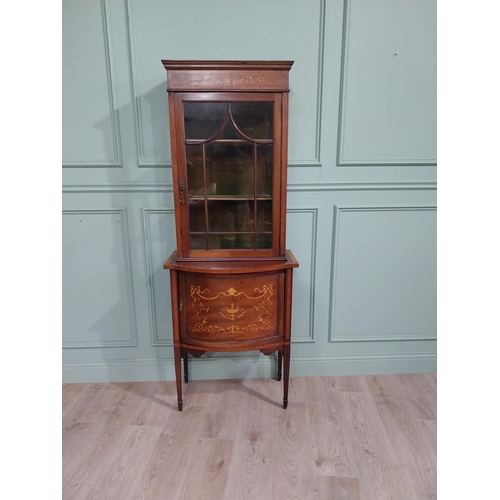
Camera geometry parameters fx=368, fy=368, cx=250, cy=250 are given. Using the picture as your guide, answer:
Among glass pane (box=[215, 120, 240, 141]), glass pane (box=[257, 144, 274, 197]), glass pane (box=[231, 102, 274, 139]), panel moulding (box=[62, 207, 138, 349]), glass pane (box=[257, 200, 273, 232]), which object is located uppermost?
glass pane (box=[231, 102, 274, 139])

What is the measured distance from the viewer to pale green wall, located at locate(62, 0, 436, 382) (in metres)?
1.76

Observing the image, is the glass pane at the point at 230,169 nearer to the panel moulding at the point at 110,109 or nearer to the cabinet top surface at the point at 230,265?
the cabinet top surface at the point at 230,265

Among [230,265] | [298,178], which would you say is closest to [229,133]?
[298,178]

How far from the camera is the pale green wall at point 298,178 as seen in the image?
5.78 feet

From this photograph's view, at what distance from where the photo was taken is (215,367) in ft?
6.84

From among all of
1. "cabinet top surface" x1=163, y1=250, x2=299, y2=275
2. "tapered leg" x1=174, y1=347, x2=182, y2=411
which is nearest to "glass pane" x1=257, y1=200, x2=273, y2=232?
"cabinet top surface" x1=163, y1=250, x2=299, y2=275

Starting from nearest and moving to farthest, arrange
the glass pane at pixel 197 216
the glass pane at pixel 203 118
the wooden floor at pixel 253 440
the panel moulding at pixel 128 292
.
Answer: the wooden floor at pixel 253 440 < the glass pane at pixel 203 118 < the glass pane at pixel 197 216 < the panel moulding at pixel 128 292

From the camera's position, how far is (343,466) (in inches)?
59.9

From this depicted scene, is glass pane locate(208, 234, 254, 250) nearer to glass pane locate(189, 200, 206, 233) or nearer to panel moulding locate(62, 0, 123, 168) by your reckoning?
glass pane locate(189, 200, 206, 233)

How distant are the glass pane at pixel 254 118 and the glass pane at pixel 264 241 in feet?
1.44

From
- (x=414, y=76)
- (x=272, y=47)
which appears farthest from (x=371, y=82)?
(x=272, y=47)

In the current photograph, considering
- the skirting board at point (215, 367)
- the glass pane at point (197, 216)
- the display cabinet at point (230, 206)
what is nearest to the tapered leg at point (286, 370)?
the display cabinet at point (230, 206)

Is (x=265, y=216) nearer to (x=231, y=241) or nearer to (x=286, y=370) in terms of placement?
(x=231, y=241)

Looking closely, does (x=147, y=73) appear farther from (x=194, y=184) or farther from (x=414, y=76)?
(x=414, y=76)
